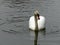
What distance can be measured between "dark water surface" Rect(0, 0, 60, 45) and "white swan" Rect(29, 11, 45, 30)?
266 mm

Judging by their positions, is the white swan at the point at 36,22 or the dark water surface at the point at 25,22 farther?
the white swan at the point at 36,22

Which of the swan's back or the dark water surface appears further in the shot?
the swan's back

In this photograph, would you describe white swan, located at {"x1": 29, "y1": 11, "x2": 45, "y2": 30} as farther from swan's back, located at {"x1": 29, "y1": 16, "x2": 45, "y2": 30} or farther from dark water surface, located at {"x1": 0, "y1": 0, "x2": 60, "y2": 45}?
dark water surface, located at {"x1": 0, "y1": 0, "x2": 60, "y2": 45}

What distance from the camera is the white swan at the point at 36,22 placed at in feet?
58.7

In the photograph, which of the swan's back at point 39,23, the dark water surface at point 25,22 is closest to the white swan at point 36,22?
the swan's back at point 39,23

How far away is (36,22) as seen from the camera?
17.9m

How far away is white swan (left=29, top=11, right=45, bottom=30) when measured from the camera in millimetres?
17891

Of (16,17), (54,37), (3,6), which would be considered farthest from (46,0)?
(54,37)

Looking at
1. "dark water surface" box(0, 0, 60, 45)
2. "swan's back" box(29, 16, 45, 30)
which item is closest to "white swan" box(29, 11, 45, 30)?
"swan's back" box(29, 16, 45, 30)

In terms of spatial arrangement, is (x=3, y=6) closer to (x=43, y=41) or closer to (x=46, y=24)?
(x=46, y=24)

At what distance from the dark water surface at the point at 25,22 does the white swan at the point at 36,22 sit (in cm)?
27

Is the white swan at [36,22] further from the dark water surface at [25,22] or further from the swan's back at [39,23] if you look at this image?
the dark water surface at [25,22]

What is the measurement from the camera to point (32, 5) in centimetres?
2223

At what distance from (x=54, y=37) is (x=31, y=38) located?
1051 mm
